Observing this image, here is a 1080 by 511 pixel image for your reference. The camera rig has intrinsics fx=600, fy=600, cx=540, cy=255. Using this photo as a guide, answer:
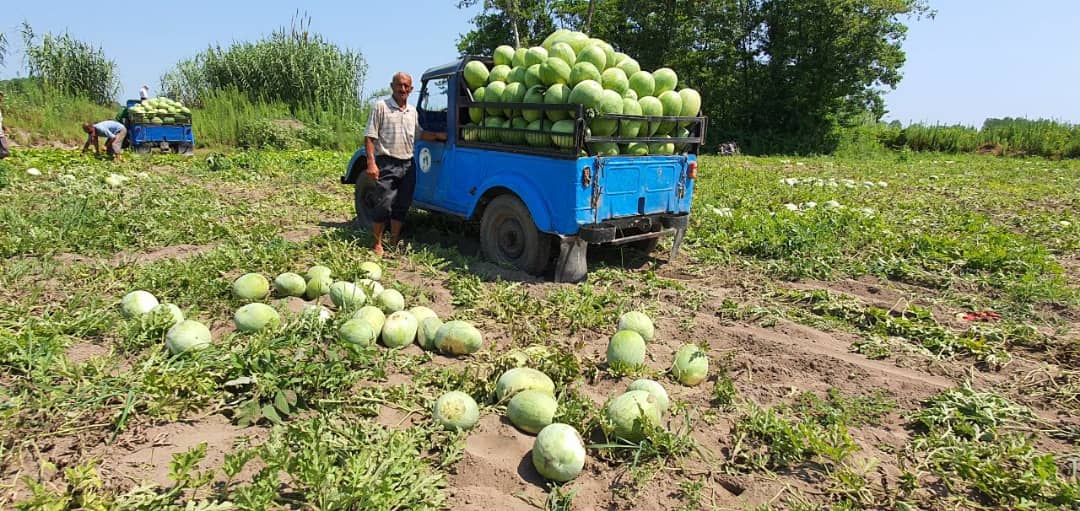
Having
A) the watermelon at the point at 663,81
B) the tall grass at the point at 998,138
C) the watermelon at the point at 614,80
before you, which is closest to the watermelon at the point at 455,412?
the watermelon at the point at 614,80

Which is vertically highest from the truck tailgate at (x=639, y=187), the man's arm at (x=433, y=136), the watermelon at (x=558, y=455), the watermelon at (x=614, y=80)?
the watermelon at (x=614, y=80)

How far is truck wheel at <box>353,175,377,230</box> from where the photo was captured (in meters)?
7.53

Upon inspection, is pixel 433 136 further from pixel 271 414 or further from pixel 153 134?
pixel 153 134

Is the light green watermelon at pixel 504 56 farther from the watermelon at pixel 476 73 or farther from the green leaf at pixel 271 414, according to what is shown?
the green leaf at pixel 271 414

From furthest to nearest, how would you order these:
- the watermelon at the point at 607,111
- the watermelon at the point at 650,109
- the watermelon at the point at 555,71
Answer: the watermelon at the point at 650,109 → the watermelon at the point at 555,71 → the watermelon at the point at 607,111

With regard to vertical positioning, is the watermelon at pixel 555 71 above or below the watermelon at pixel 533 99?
above

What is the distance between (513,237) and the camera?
20.2 feet

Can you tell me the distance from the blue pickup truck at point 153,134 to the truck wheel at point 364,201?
35.5 ft

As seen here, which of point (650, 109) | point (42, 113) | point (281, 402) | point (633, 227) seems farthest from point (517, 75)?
point (42, 113)

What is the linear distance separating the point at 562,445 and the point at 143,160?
14615mm

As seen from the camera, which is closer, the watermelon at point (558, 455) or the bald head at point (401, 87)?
the watermelon at point (558, 455)

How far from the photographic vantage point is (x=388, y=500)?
7.55 feet

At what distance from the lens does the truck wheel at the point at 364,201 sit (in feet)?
24.7

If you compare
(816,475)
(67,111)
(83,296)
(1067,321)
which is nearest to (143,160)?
(67,111)
